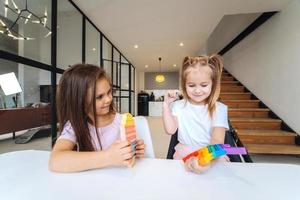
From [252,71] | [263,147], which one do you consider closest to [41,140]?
[263,147]

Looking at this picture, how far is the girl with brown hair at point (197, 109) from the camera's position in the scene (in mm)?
994

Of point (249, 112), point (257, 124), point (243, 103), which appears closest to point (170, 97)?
point (257, 124)

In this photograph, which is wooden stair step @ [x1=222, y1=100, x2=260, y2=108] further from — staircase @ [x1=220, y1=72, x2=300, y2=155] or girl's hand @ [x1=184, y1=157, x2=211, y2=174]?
girl's hand @ [x1=184, y1=157, x2=211, y2=174]

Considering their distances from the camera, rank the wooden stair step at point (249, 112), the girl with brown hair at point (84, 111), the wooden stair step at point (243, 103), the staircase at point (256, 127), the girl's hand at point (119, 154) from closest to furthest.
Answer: the girl's hand at point (119, 154), the girl with brown hair at point (84, 111), the staircase at point (256, 127), the wooden stair step at point (249, 112), the wooden stair step at point (243, 103)

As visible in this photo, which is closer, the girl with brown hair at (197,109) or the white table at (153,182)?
the white table at (153,182)

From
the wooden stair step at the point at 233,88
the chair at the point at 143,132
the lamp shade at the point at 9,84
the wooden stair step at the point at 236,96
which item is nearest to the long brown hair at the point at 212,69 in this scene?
the chair at the point at 143,132

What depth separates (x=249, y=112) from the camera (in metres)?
3.96

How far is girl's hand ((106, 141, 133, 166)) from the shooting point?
0.62 m

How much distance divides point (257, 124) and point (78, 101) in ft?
11.6

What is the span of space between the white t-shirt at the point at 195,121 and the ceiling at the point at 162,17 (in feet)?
9.10

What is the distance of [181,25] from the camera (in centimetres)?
445

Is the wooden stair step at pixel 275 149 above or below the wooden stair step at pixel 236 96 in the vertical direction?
below

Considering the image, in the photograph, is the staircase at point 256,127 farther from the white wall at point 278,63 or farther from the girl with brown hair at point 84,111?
the girl with brown hair at point 84,111

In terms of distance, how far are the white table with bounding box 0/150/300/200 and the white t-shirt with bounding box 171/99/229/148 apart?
33 centimetres
